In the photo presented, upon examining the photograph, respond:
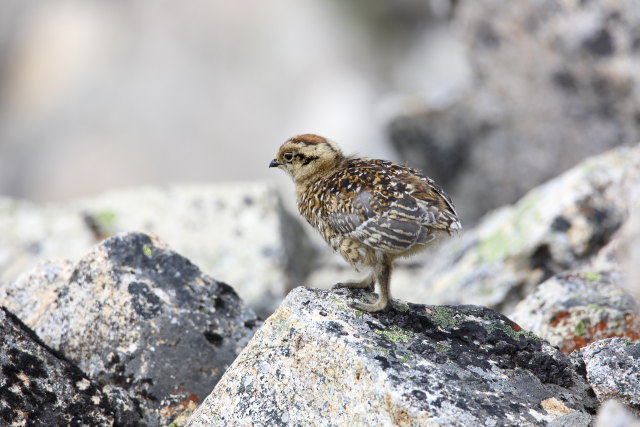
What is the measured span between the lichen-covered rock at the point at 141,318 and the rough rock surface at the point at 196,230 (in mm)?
3565

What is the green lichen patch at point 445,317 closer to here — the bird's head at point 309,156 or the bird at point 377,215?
the bird at point 377,215

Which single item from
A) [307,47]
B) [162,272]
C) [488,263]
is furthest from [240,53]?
[162,272]

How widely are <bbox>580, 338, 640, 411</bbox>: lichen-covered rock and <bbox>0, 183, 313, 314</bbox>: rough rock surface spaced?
226 inches

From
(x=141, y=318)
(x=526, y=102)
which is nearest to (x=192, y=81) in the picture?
(x=526, y=102)

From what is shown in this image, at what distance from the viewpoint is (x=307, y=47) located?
90.6 ft

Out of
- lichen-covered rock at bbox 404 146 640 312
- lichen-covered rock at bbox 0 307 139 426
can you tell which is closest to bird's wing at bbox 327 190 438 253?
lichen-covered rock at bbox 0 307 139 426

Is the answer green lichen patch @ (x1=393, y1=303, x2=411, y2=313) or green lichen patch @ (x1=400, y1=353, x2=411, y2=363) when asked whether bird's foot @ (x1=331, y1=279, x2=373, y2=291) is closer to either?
green lichen patch @ (x1=393, y1=303, x2=411, y2=313)

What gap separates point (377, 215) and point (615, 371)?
227cm

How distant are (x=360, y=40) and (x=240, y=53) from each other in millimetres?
4501

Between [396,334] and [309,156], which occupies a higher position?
[309,156]

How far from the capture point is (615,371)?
229 inches

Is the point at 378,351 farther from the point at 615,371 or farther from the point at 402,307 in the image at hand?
the point at 615,371

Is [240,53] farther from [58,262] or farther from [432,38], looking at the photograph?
[58,262]

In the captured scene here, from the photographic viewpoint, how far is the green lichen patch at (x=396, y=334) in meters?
5.98
